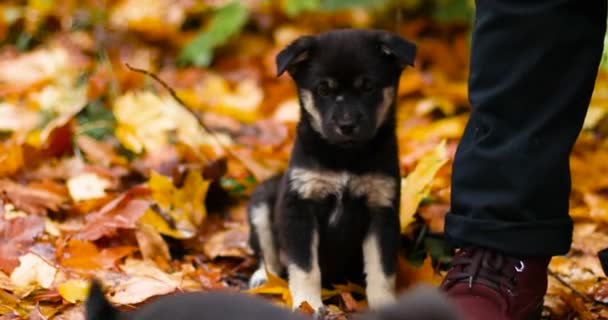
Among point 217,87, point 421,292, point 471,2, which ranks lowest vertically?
point 217,87

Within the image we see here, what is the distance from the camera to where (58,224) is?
377 cm

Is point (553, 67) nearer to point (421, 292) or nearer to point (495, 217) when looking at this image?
→ point (495, 217)

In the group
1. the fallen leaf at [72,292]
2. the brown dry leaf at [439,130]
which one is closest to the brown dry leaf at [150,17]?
the brown dry leaf at [439,130]

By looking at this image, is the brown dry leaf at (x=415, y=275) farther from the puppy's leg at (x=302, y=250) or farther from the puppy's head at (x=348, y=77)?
the puppy's head at (x=348, y=77)

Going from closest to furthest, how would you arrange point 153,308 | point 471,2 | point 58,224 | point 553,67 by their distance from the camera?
point 153,308 → point 553,67 → point 58,224 → point 471,2

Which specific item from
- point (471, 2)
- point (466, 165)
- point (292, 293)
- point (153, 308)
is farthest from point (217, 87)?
point (153, 308)

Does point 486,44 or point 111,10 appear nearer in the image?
point 486,44

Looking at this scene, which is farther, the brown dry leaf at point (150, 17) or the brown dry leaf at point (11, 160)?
the brown dry leaf at point (150, 17)

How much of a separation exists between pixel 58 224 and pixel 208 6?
3237mm

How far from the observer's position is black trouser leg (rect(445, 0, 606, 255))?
266 cm

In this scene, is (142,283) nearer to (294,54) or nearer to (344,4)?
(294,54)

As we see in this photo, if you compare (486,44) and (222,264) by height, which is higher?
(486,44)

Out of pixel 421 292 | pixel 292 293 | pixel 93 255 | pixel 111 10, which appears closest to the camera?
pixel 421 292

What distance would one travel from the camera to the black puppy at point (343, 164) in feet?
10.6
